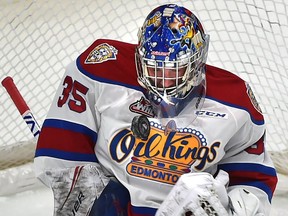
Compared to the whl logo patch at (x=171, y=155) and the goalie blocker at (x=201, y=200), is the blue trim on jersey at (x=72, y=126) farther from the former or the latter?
the goalie blocker at (x=201, y=200)

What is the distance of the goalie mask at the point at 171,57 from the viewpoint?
1628 millimetres

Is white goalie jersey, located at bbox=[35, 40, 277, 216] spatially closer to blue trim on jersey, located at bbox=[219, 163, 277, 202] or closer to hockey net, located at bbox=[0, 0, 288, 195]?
blue trim on jersey, located at bbox=[219, 163, 277, 202]

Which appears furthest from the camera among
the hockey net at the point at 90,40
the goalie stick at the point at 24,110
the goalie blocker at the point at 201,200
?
the hockey net at the point at 90,40

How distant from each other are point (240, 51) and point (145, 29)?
959 mm

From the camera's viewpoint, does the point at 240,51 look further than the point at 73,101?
Yes

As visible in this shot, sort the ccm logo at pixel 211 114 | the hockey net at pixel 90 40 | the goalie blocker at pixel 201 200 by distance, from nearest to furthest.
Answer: the goalie blocker at pixel 201 200
the ccm logo at pixel 211 114
the hockey net at pixel 90 40

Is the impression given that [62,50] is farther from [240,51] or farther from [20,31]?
[240,51]

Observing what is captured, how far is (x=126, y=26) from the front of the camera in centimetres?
271

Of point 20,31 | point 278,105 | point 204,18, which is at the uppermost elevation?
point 20,31

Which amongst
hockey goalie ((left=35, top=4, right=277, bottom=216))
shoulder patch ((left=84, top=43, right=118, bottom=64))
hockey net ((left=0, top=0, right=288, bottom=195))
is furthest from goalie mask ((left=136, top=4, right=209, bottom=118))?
hockey net ((left=0, top=0, right=288, bottom=195))

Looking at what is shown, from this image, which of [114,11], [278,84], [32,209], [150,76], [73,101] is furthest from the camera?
[114,11]

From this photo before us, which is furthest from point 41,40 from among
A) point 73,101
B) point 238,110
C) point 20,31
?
point 238,110

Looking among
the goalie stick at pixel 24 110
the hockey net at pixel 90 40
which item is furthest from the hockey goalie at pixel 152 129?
the hockey net at pixel 90 40

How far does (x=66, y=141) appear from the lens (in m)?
1.78
